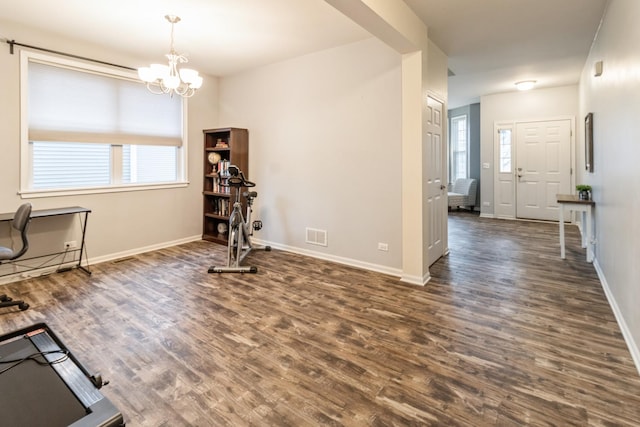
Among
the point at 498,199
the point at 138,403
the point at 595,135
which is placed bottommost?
the point at 138,403

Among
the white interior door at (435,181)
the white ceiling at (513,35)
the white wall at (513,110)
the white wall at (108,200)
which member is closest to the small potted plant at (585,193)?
the white interior door at (435,181)

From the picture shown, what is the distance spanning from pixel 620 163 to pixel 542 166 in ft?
16.4

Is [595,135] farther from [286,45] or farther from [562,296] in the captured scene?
[286,45]

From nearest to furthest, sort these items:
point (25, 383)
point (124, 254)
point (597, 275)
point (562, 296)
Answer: point (25, 383) → point (562, 296) → point (597, 275) → point (124, 254)

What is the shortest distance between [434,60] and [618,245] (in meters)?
2.69

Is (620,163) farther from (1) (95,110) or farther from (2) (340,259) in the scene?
(1) (95,110)

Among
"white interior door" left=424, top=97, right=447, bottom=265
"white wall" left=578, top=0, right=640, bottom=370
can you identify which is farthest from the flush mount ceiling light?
"white interior door" left=424, top=97, right=447, bottom=265

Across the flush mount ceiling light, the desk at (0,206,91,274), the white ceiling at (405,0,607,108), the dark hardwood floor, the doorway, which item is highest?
the flush mount ceiling light

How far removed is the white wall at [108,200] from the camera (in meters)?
3.71

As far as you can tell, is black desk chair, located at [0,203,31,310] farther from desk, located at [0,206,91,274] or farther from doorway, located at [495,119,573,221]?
doorway, located at [495,119,573,221]

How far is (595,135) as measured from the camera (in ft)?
13.3

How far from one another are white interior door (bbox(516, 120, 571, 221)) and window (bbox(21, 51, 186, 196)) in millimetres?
6787

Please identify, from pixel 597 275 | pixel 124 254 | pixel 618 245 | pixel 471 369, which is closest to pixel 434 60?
pixel 618 245

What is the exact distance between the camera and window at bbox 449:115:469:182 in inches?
365
